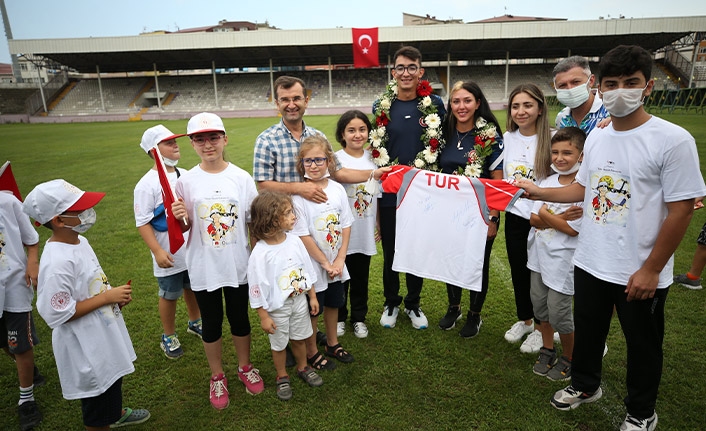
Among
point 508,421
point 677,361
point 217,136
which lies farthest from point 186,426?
point 677,361

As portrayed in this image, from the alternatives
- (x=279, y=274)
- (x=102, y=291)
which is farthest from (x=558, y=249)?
(x=102, y=291)

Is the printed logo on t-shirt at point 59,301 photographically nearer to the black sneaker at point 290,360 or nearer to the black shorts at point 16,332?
the black shorts at point 16,332

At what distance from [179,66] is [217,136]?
5416 cm

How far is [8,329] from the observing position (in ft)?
10.2

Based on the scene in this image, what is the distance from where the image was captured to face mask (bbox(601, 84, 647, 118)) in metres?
2.39

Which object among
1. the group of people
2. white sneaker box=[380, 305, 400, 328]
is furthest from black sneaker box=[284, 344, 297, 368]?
white sneaker box=[380, 305, 400, 328]

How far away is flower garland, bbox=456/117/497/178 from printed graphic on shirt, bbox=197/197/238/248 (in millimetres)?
2083

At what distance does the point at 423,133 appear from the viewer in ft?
13.2

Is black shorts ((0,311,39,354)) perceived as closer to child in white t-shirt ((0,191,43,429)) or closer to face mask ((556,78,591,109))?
child in white t-shirt ((0,191,43,429))

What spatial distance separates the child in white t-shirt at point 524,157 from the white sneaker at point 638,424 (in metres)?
1.07

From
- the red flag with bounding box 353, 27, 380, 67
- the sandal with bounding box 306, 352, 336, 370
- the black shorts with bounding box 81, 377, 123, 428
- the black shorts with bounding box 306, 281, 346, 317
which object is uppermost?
the red flag with bounding box 353, 27, 380, 67

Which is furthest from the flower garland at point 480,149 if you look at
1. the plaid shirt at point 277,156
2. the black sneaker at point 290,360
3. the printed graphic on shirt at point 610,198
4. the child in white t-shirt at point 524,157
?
the black sneaker at point 290,360

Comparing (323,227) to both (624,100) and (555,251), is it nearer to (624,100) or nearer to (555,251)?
(555,251)

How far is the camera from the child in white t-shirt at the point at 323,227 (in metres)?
3.42
